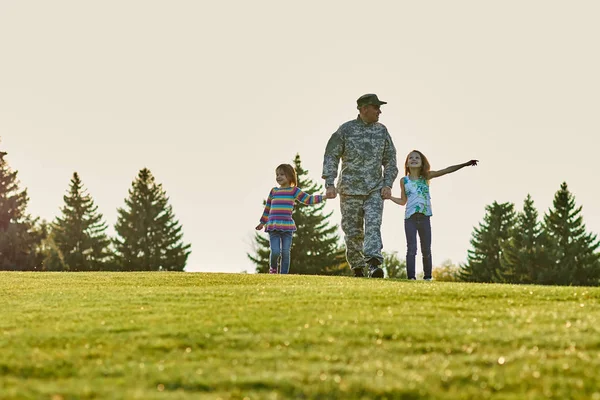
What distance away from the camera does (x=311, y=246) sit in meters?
58.2

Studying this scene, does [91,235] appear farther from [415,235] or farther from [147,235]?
[415,235]

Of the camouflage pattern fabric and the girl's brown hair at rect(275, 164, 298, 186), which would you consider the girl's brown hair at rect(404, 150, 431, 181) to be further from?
the girl's brown hair at rect(275, 164, 298, 186)

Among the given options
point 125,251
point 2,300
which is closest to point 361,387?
point 2,300

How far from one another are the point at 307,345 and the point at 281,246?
9416 mm

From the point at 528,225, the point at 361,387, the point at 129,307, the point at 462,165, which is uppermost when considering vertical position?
the point at 528,225

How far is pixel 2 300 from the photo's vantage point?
432 inches

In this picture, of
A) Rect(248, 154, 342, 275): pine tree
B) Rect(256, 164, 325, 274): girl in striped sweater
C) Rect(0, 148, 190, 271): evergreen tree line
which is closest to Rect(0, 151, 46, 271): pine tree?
Rect(0, 148, 190, 271): evergreen tree line

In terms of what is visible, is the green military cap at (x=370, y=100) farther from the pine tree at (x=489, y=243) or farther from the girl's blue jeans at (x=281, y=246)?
the pine tree at (x=489, y=243)

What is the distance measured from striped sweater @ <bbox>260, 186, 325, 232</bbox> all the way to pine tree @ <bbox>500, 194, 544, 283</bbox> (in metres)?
51.2

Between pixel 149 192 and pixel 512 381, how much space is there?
207 ft

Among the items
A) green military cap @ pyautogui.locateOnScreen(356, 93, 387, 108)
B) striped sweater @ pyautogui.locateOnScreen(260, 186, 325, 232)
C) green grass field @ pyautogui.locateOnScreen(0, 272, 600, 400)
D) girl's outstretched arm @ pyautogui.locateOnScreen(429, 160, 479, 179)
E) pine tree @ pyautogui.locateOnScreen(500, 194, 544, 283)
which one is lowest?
green grass field @ pyautogui.locateOnScreen(0, 272, 600, 400)

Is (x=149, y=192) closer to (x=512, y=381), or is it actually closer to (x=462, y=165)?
(x=462, y=165)

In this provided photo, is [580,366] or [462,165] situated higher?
[462,165]

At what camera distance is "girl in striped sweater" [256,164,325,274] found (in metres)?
15.7
